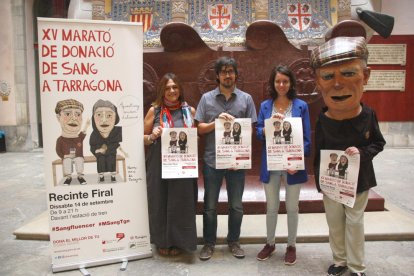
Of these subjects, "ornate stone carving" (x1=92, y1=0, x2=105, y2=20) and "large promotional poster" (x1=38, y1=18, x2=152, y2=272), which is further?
"ornate stone carving" (x1=92, y1=0, x2=105, y2=20)

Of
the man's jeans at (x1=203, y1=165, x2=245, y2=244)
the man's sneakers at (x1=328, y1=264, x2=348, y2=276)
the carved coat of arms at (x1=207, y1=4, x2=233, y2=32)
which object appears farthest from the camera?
the carved coat of arms at (x1=207, y1=4, x2=233, y2=32)

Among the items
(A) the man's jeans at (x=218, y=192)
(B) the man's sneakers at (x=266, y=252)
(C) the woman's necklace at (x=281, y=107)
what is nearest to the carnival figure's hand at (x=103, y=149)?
(A) the man's jeans at (x=218, y=192)

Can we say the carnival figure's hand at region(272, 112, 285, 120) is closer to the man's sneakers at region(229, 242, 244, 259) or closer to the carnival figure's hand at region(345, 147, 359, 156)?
the carnival figure's hand at region(345, 147, 359, 156)

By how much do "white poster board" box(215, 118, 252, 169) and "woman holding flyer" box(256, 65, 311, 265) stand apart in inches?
5.5

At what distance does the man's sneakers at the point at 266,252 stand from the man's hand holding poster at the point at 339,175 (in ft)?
2.28

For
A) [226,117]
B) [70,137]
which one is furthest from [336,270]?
[70,137]

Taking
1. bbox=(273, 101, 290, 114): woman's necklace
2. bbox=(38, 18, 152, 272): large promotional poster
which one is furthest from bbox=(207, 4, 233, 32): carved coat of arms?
bbox=(273, 101, 290, 114): woman's necklace

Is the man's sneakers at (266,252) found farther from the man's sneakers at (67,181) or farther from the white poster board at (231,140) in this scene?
the man's sneakers at (67,181)

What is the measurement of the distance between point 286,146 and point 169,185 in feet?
3.18

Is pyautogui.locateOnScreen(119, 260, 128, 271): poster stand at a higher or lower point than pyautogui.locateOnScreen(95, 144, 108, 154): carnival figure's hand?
lower

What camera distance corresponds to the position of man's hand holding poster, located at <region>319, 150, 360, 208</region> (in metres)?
2.48

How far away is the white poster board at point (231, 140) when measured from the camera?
2830 mm

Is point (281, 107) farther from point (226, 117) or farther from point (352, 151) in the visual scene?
point (352, 151)

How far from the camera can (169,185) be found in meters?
2.95
